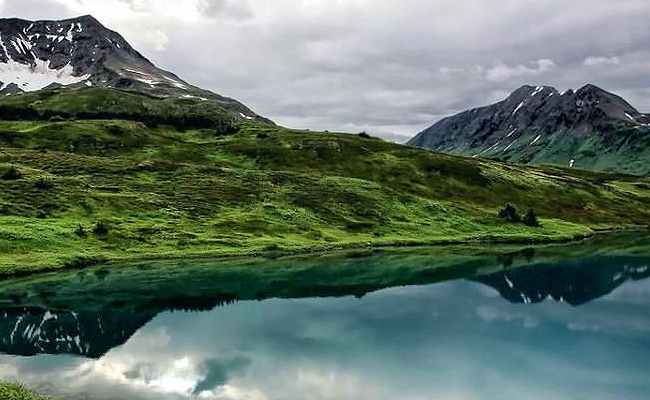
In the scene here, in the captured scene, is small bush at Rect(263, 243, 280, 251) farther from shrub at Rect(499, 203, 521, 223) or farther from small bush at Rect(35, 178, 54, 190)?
shrub at Rect(499, 203, 521, 223)

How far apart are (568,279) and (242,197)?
67.3 metres

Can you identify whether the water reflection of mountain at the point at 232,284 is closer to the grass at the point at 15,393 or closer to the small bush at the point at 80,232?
the grass at the point at 15,393

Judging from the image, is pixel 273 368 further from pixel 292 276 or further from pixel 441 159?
pixel 441 159

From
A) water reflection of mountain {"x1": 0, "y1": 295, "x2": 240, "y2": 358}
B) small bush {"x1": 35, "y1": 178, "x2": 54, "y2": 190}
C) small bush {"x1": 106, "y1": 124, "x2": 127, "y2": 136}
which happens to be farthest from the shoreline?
small bush {"x1": 106, "y1": 124, "x2": 127, "y2": 136}

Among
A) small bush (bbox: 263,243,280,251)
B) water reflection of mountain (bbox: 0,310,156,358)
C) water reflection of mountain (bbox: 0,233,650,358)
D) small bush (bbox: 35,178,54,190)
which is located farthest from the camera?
small bush (bbox: 35,178,54,190)

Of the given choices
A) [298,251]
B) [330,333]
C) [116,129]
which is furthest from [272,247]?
[116,129]

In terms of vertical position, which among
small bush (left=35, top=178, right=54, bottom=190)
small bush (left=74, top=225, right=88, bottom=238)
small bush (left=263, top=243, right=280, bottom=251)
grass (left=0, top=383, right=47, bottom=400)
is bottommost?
grass (left=0, top=383, right=47, bottom=400)

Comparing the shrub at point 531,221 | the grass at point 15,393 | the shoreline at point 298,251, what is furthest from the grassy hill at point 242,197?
the grass at point 15,393

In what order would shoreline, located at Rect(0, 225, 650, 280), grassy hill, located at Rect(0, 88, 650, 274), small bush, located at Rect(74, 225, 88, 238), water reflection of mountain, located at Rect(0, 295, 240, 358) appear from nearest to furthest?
water reflection of mountain, located at Rect(0, 295, 240, 358) < shoreline, located at Rect(0, 225, 650, 280) < small bush, located at Rect(74, 225, 88, 238) < grassy hill, located at Rect(0, 88, 650, 274)

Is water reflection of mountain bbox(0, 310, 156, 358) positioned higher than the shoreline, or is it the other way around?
the shoreline

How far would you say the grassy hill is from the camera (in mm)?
85837

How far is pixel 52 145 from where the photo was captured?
16062 centimetres

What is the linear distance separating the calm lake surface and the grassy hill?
1387 cm

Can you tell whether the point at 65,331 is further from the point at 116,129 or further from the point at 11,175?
the point at 116,129
